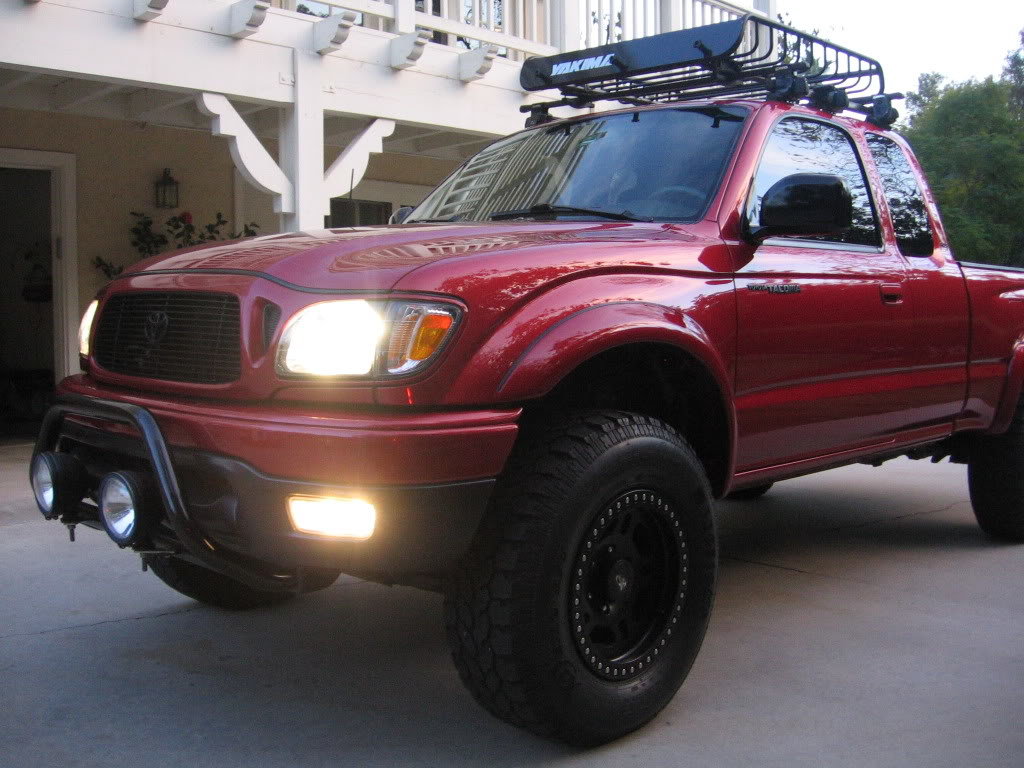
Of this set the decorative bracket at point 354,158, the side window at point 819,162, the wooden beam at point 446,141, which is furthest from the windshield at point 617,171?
the wooden beam at point 446,141

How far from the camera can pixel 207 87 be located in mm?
6871

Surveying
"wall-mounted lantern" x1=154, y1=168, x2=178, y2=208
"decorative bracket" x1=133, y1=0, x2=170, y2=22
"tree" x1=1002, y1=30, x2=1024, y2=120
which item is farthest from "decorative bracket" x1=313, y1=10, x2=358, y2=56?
"tree" x1=1002, y1=30, x2=1024, y2=120

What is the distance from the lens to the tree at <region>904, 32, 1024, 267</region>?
732 inches

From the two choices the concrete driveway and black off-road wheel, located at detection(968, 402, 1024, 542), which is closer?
the concrete driveway

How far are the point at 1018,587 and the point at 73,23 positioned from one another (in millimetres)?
5787

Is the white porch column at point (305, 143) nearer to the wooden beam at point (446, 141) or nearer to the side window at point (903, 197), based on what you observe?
the wooden beam at point (446, 141)

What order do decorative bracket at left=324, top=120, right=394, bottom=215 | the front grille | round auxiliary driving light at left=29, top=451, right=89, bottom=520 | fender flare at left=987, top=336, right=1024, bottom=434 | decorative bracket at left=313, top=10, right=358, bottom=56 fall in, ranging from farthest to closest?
decorative bracket at left=324, top=120, right=394, bottom=215 < decorative bracket at left=313, top=10, right=358, bottom=56 < fender flare at left=987, top=336, right=1024, bottom=434 < round auxiliary driving light at left=29, top=451, right=89, bottom=520 < the front grille

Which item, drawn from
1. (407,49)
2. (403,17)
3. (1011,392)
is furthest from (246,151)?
(1011,392)

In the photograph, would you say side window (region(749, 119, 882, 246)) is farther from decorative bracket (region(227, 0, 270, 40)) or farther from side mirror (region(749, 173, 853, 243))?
decorative bracket (region(227, 0, 270, 40))

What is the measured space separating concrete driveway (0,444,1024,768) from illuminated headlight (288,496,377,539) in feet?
2.24

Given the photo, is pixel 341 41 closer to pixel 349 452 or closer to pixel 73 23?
pixel 73 23

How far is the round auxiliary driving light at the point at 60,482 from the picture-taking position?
276 centimetres

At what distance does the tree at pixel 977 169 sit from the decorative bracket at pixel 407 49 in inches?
484

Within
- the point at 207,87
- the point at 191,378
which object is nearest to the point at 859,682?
the point at 191,378
